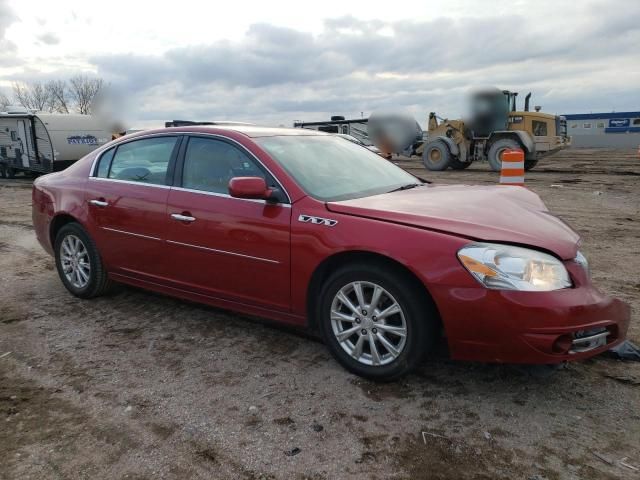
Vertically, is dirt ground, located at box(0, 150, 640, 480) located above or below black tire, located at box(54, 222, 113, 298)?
below

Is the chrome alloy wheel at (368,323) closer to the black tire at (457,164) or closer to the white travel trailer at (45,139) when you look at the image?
the black tire at (457,164)

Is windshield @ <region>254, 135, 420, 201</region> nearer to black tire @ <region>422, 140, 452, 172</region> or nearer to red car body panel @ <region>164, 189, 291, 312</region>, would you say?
red car body panel @ <region>164, 189, 291, 312</region>

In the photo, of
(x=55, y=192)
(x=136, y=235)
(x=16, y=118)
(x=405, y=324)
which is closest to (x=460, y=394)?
(x=405, y=324)

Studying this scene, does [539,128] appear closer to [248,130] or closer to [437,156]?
[437,156]

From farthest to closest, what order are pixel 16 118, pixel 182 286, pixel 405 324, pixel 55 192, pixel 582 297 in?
pixel 16 118 < pixel 55 192 < pixel 182 286 < pixel 405 324 < pixel 582 297

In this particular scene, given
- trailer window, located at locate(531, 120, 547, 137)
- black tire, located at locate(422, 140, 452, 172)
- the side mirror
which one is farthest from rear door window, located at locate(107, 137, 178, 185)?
trailer window, located at locate(531, 120, 547, 137)

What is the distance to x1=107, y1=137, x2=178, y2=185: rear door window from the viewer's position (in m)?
4.21

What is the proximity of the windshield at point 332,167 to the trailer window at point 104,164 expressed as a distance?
1657 mm

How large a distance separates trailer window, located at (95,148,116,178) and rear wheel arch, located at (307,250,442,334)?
7.92 feet

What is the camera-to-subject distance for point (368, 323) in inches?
124

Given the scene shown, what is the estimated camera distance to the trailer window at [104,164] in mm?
4684

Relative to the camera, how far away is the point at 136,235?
168 inches

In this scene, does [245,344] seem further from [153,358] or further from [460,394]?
[460,394]

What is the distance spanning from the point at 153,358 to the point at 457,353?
2.05m
